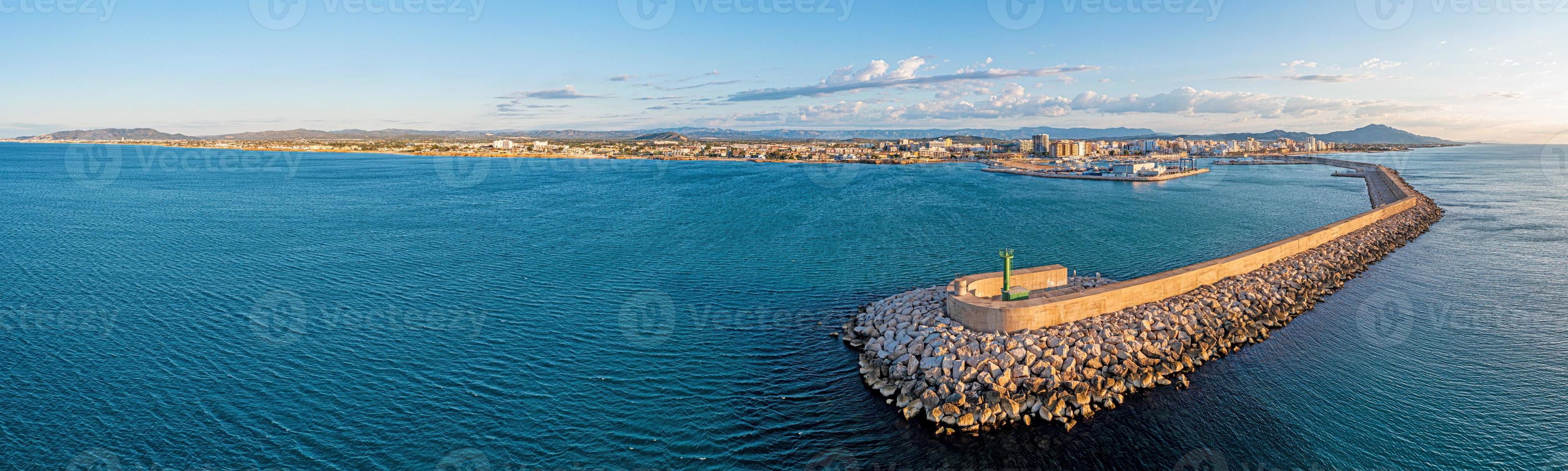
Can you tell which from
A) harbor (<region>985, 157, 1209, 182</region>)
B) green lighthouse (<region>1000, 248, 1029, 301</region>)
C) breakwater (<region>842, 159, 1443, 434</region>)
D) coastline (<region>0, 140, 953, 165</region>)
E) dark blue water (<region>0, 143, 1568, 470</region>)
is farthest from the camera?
coastline (<region>0, 140, 953, 165</region>)

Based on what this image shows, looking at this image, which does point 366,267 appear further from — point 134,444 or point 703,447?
point 703,447

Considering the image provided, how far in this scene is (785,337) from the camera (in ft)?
52.1

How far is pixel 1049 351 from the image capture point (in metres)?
13.0

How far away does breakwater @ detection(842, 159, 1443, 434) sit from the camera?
38.7 ft

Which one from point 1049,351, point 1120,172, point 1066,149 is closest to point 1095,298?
point 1049,351

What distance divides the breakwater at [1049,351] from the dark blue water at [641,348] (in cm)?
47

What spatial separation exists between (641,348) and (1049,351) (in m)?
8.77

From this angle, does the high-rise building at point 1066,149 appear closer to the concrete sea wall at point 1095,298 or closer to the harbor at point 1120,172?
the harbor at point 1120,172

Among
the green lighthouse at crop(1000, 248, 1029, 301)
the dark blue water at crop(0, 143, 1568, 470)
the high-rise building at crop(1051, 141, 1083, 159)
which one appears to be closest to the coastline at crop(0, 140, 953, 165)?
the high-rise building at crop(1051, 141, 1083, 159)

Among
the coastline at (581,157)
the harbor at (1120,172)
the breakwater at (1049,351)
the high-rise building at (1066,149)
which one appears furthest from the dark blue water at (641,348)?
the high-rise building at (1066,149)

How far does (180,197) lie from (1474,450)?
67057 millimetres

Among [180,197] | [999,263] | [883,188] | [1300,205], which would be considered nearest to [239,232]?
[180,197]

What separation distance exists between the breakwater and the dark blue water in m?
0.47

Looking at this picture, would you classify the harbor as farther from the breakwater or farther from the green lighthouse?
the green lighthouse
